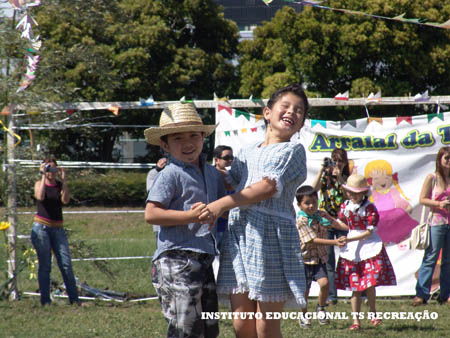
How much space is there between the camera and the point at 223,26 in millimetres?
23969

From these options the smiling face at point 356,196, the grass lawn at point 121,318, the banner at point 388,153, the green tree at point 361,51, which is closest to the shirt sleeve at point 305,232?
the smiling face at point 356,196

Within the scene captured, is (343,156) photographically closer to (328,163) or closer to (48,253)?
(328,163)

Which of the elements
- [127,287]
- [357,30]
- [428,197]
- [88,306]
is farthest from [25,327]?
[357,30]

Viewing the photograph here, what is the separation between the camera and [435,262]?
700 centimetres

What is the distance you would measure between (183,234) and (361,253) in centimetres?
311

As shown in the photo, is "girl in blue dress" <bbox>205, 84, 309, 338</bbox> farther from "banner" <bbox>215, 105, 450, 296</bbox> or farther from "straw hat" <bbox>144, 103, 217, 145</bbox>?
"banner" <bbox>215, 105, 450, 296</bbox>

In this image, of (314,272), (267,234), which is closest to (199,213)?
(267,234)

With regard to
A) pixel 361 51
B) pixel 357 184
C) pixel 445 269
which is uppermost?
pixel 361 51

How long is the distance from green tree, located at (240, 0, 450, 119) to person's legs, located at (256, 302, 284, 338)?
17.0 metres

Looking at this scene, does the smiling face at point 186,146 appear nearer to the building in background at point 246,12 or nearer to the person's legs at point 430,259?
the person's legs at point 430,259

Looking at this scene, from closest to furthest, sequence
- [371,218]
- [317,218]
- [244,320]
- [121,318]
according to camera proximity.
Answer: [244,320] → [371,218] → [317,218] → [121,318]

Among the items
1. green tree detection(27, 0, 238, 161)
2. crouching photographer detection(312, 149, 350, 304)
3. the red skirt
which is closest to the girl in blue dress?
the red skirt

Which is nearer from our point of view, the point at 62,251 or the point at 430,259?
the point at 62,251

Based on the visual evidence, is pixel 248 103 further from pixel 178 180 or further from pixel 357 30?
pixel 357 30
